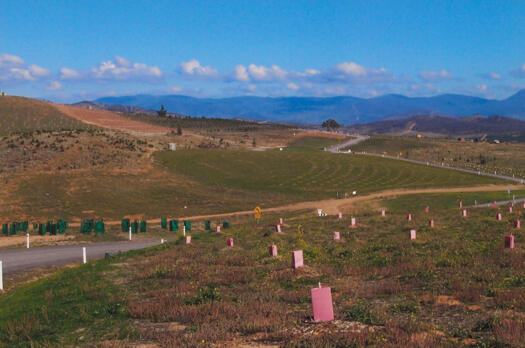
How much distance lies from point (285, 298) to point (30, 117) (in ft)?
454

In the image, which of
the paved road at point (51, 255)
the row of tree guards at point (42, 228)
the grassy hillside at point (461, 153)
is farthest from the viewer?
the grassy hillside at point (461, 153)

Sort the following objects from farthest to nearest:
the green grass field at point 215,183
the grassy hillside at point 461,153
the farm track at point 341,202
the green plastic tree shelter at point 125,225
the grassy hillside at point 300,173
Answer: the grassy hillside at point 461,153
the grassy hillside at point 300,173
the green grass field at point 215,183
the farm track at point 341,202
the green plastic tree shelter at point 125,225

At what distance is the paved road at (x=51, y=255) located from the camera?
25.1 m

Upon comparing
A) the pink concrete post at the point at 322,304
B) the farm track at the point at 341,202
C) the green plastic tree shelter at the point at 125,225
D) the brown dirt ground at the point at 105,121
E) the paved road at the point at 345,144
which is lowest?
the farm track at the point at 341,202

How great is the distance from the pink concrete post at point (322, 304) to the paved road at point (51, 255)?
60.5 feet

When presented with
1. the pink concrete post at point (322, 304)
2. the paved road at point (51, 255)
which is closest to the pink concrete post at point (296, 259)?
the pink concrete post at point (322, 304)

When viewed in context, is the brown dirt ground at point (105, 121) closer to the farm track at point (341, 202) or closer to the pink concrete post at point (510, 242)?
the farm track at point (341, 202)

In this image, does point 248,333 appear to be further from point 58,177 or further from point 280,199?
point 58,177

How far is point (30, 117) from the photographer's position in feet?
Result: 438

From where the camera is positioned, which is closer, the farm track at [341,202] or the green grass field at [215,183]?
the farm track at [341,202]

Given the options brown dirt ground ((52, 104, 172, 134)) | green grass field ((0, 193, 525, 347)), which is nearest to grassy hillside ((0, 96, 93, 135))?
brown dirt ground ((52, 104, 172, 134))

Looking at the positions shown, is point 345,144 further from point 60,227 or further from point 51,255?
point 51,255

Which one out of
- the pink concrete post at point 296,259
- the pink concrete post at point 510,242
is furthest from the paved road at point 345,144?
the pink concrete post at point 296,259

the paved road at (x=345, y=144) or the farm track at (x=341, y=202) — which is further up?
the paved road at (x=345, y=144)
